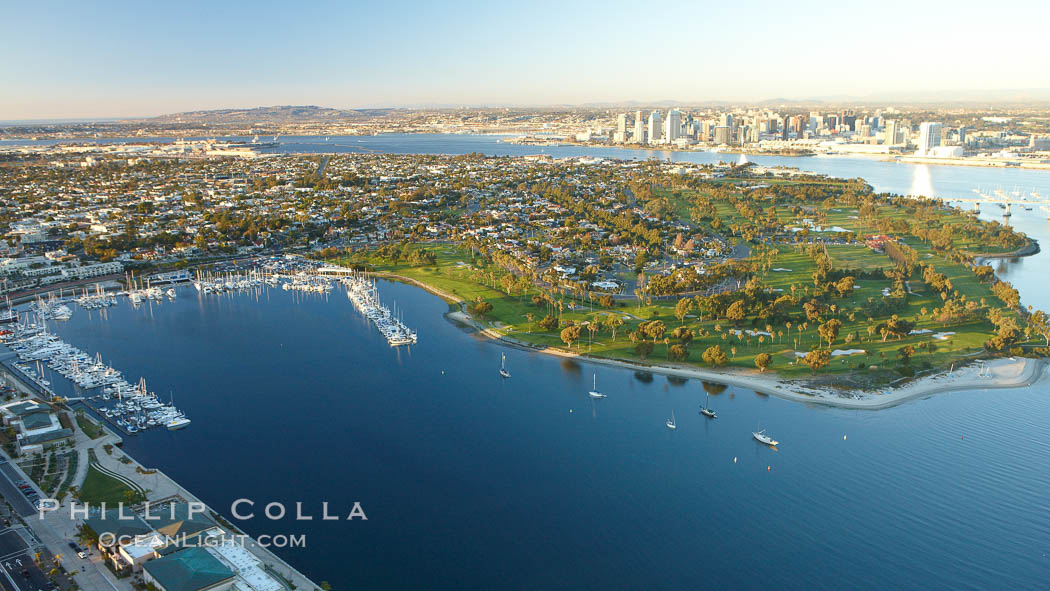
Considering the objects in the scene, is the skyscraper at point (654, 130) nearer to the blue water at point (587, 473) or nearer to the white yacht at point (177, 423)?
the blue water at point (587, 473)

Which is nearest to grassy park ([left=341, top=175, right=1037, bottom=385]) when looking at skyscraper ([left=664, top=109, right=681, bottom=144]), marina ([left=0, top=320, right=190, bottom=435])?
marina ([left=0, top=320, right=190, bottom=435])

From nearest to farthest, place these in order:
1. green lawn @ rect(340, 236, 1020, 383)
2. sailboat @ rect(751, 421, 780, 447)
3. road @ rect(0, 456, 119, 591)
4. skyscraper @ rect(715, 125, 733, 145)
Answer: road @ rect(0, 456, 119, 591)
sailboat @ rect(751, 421, 780, 447)
green lawn @ rect(340, 236, 1020, 383)
skyscraper @ rect(715, 125, 733, 145)

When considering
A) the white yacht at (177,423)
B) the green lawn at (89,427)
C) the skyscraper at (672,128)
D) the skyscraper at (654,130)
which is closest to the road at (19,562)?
the green lawn at (89,427)

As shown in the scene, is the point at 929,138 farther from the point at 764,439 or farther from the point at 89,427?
the point at 89,427

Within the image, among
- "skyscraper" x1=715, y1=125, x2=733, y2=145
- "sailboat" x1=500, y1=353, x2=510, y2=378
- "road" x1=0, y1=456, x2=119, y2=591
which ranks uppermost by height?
"skyscraper" x1=715, y1=125, x2=733, y2=145

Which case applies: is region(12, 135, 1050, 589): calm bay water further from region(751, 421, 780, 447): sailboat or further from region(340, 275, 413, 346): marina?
region(340, 275, 413, 346): marina

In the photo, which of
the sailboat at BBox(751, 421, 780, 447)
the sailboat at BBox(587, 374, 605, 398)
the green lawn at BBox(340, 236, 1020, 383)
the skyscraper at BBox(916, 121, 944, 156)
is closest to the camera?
the sailboat at BBox(751, 421, 780, 447)
